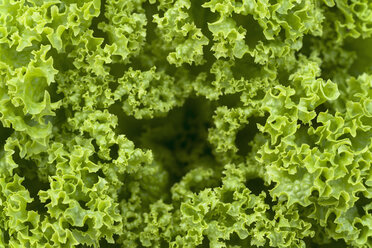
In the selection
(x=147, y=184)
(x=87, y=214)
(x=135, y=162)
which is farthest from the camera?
(x=147, y=184)

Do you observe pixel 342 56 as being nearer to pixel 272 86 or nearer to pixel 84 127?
pixel 272 86

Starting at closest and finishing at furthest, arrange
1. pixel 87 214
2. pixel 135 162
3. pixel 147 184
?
pixel 87 214 → pixel 135 162 → pixel 147 184

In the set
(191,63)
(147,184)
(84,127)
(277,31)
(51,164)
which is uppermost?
(277,31)

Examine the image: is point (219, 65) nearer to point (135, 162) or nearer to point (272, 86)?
point (272, 86)

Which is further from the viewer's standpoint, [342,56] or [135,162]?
[342,56]

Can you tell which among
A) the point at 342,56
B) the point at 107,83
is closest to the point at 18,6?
the point at 107,83

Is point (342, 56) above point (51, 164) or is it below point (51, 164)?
above

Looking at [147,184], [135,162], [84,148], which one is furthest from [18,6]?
[147,184]
